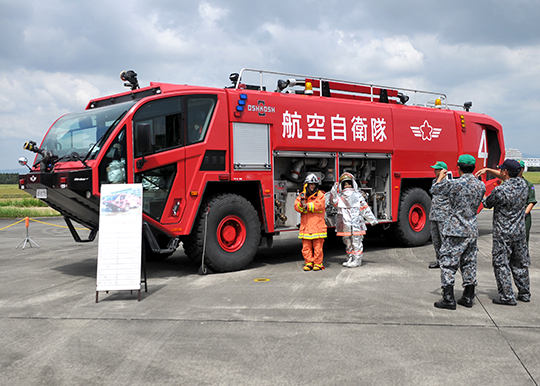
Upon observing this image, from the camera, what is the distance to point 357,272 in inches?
337

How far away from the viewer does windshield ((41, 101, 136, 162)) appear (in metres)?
7.77

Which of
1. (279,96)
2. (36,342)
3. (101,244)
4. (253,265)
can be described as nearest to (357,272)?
(253,265)

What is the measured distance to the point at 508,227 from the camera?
20.0 feet

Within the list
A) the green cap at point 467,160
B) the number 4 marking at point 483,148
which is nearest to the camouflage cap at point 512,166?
the green cap at point 467,160

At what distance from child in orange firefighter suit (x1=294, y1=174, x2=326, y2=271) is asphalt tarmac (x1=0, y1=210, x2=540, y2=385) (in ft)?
1.00

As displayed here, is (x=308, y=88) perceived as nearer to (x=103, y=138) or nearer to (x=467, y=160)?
(x=103, y=138)

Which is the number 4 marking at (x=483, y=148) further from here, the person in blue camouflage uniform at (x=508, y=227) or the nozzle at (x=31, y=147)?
the nozzle at (x=31, y=147)

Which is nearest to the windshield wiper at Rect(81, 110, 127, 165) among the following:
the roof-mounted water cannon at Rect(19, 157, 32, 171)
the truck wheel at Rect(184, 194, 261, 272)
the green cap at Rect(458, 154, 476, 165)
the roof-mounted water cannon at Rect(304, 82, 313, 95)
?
the roof-mounted water cannon at Rect(19, 157, 32, 171)

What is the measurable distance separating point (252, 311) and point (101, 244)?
2367 millimetres

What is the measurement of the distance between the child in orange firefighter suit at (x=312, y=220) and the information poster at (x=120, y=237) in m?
2.89

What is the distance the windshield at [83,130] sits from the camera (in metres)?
7.77

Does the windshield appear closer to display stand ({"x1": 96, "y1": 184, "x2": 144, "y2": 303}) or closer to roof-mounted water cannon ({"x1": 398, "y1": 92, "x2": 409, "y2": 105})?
display stand ({"x1": 96, "y1": 184, "x2": 144, "y2": 303})

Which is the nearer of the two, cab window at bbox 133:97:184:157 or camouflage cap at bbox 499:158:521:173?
camouflage cap at bbox 499:158:521:173

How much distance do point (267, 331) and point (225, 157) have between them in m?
3.89
